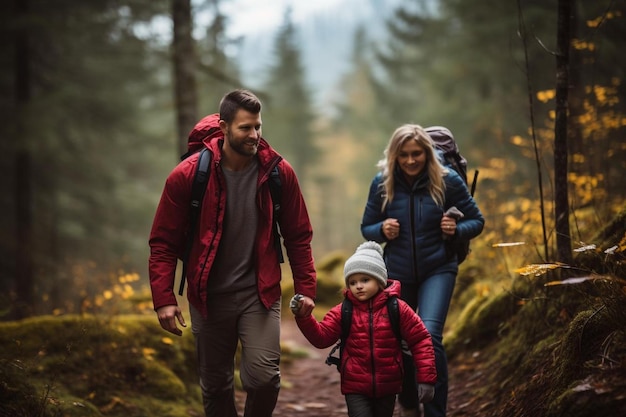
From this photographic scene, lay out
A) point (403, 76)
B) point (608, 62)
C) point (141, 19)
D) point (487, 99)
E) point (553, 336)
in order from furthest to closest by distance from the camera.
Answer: point (403, 76) < point (487, 99) < point (141, 19) < point (608, 62) < point (553, 336)

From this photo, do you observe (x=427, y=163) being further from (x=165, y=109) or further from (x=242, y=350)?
(x=165, y=109)

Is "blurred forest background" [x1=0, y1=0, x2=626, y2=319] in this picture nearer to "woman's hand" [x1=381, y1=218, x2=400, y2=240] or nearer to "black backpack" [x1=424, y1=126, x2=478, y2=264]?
"black backpack" [x1=424, y1=126, x2=478, y2=264]

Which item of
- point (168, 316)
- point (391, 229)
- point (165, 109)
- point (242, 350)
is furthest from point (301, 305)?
point (165, 109)

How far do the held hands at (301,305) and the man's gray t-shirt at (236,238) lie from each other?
42cm

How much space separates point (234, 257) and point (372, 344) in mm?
1121

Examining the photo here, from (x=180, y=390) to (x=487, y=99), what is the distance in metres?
14.7

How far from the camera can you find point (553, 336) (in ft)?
14.0

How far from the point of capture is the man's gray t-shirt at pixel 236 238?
3.69 meters

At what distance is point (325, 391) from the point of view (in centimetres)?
641

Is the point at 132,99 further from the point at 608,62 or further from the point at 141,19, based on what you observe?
the point at 608,62

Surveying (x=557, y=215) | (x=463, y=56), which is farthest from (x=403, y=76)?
(x=557, y=215)

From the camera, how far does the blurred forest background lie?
723 cm

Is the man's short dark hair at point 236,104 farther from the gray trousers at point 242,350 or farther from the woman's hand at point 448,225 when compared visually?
the woman's hand at point 448,225

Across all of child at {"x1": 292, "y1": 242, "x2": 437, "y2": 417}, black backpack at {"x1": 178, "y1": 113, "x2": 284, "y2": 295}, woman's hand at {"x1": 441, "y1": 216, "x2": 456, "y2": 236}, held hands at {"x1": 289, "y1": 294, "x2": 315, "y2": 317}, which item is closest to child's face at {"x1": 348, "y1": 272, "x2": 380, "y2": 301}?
child at {"x1": 292, "y1": 242, "x2": 437, "y2": 417}
